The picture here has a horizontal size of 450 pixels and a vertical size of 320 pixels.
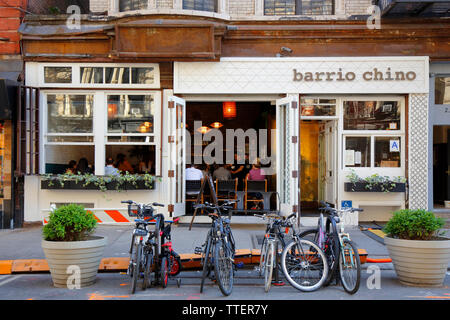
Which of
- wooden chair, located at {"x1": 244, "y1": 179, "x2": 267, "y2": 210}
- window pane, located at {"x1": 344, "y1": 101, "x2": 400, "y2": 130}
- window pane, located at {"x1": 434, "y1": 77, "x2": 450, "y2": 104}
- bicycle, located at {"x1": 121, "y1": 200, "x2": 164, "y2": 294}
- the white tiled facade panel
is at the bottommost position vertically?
bicycle, located at {"x1": 121, "y1": 200, "x2": 164, "y2": 294}

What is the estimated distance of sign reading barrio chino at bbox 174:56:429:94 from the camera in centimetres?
1217

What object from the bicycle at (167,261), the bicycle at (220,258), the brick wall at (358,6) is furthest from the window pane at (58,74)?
the brick wall at (358,6)

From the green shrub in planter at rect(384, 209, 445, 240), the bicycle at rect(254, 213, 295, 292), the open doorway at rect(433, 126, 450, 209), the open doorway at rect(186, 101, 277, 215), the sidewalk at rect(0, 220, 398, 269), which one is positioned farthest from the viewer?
the open doorway at rect(186, 101, 277, 215)

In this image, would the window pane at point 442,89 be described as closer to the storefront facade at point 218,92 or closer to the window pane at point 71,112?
the storefront facade at point 218,92

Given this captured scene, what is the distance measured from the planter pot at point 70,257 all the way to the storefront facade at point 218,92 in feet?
15.9

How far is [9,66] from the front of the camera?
12320 mm

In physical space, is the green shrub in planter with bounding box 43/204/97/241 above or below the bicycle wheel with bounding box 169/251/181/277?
above

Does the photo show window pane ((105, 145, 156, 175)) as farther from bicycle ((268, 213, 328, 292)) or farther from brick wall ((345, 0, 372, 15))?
bicycle ((268, 213, 328, 292))

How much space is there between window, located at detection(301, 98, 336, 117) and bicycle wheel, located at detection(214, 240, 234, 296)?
6.62 meters

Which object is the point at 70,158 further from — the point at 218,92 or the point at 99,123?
the point at 218,92

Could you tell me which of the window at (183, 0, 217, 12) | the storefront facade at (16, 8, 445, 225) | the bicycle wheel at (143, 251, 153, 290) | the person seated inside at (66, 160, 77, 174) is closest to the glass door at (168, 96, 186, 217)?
the storefront facade at (16, 8, 445, 225)

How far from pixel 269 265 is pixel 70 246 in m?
3.00

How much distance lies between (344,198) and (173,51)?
5937mm

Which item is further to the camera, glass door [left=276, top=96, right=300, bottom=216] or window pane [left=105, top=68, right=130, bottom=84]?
window pane [left=105, top=68, right=130, bottom=84]
